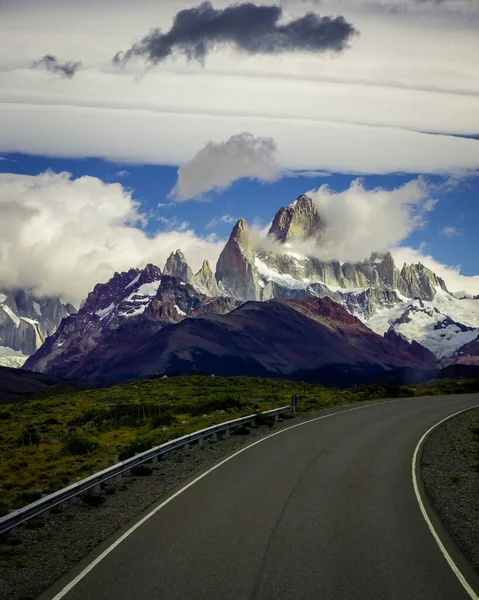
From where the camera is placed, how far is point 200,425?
3956 cm

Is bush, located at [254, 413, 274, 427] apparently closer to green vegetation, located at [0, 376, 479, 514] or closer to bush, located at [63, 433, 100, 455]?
green vegetation, located at [0, 376, 479, 514]

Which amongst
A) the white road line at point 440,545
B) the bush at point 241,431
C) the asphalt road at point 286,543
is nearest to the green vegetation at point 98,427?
the bush at point 241,431

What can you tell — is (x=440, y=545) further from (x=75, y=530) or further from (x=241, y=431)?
(x=241, y=431)

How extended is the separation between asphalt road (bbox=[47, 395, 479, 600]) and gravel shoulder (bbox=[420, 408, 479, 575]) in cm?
69

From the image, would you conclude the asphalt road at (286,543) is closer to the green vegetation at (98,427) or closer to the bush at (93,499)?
the bush at (93,499)

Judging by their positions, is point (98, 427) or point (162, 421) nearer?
point (162, 421)

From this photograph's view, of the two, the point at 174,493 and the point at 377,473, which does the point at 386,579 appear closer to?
the point at 174,493

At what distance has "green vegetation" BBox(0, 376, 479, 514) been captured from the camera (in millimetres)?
26328

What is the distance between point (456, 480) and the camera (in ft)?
73.1

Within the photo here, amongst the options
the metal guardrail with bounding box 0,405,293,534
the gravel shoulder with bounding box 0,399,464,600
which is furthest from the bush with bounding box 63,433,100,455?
the gravel shoulder with bounding box 0,399,464,600

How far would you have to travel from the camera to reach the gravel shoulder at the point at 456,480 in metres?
15.6

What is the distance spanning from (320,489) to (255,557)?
7.35m

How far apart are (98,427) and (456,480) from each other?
30146mm

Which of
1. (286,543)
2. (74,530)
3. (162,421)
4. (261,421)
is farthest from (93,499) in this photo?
(162,421)
